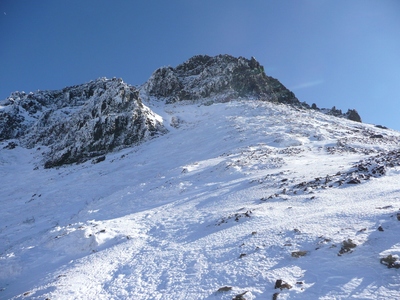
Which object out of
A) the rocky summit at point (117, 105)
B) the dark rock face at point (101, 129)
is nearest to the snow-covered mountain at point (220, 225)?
the dark rock face at point (101, 129)

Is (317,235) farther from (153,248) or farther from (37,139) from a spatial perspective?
(37,139)

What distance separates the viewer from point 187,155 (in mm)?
24766

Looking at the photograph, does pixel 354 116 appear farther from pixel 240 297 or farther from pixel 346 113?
pixel 240 297

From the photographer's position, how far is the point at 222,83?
205 feet

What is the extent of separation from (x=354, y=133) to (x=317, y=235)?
24055 mm

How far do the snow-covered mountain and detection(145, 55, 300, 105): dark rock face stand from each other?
33579 mm

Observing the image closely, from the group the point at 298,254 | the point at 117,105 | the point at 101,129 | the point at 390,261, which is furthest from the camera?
the point at 117,105

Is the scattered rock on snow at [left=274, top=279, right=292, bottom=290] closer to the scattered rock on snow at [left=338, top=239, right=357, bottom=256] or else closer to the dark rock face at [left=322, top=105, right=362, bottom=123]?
the scattered rock on snow at [left=338, top=239, right=357, bottom=256]

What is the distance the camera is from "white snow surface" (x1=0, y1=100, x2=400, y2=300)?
539cm

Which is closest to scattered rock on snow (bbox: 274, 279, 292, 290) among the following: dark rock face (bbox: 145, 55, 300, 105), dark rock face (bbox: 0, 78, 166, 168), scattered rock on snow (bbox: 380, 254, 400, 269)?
scattered rock on snow (bbox: 380, 254, 400, 269)

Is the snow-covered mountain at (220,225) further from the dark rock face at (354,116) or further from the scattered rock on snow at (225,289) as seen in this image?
the dark rock face at (354,116)

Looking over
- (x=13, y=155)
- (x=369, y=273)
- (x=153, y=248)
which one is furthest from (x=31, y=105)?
(x=369, y=273)

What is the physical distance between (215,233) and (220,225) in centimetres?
64

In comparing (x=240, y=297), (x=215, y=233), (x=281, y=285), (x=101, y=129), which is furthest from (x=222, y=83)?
(x=240, y=297)
